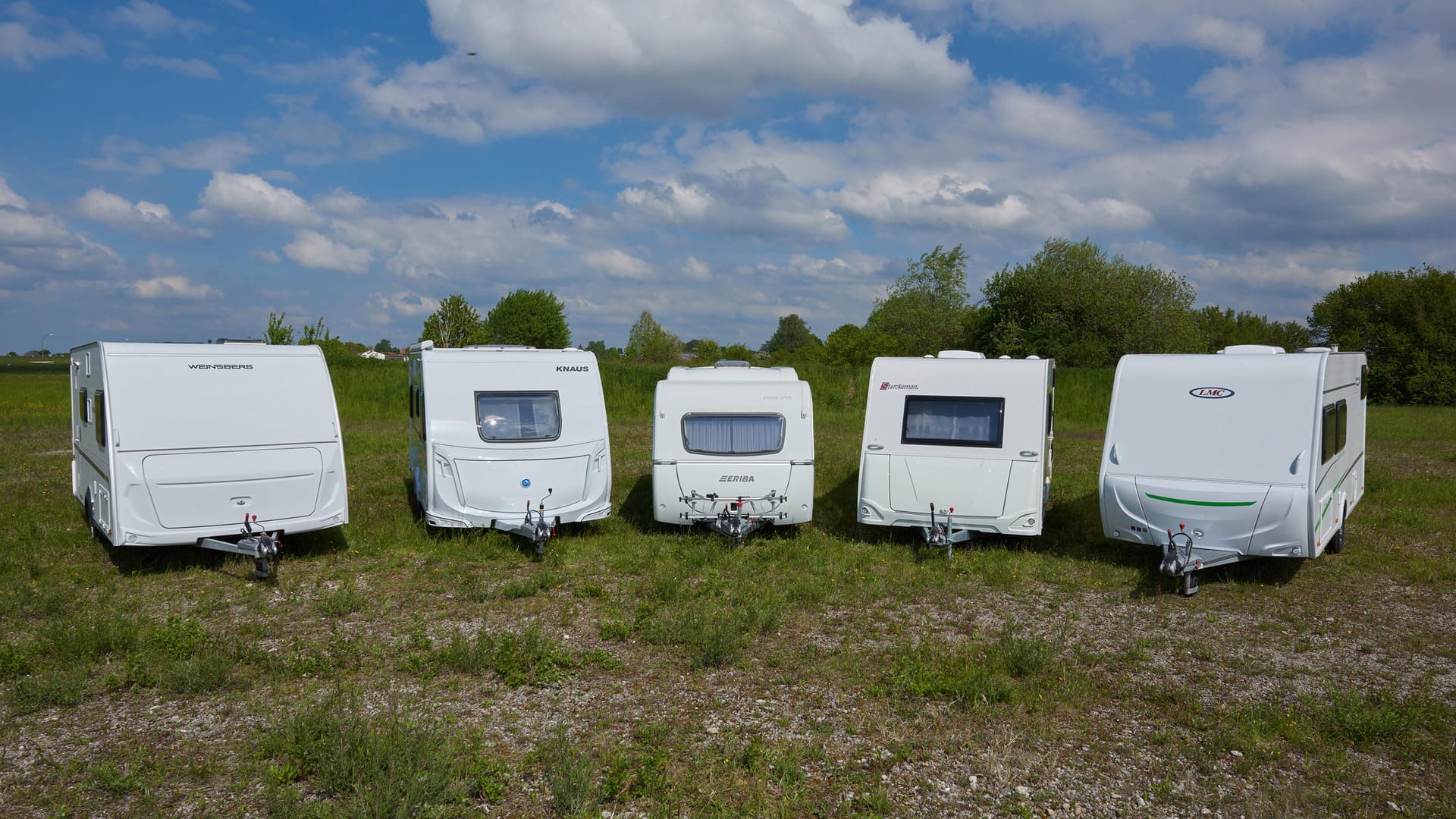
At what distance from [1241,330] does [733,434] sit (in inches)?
3174

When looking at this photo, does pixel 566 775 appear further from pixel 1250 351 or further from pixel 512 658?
pixel 1250 351

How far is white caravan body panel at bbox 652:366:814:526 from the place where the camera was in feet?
38.3

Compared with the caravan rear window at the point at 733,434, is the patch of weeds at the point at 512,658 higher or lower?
lower

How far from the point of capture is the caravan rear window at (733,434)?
38.8 ft

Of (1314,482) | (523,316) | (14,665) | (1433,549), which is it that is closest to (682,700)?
(14,665)

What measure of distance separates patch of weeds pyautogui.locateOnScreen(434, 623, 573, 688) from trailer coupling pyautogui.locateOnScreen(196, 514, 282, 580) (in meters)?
3.28

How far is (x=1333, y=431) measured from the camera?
10.4 m

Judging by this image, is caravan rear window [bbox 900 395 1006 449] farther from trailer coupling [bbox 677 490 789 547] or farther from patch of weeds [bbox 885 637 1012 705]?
patch of weeds [bbox 885 637 1012 705]

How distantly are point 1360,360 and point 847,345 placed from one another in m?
48.3

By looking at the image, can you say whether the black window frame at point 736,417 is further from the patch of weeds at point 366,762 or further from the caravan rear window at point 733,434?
the patch of weeds at point 366,762

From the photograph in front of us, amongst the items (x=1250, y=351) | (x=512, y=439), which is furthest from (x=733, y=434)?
(x=1250, y=351)

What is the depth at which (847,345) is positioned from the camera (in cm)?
6059

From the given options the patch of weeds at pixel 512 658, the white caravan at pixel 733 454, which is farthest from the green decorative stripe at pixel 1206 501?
the patch of weeds at pixel 512 658

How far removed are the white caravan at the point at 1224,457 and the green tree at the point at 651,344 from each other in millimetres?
40011
